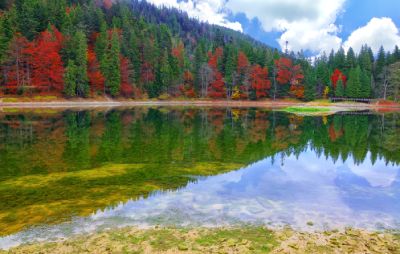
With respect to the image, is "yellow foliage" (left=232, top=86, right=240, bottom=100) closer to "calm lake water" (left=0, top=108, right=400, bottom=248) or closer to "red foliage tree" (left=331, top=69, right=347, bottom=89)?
"red foliage tree" (left=331, top=69, right=347, bottom=89)

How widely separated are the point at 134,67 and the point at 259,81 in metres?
40.5

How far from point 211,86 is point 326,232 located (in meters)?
106

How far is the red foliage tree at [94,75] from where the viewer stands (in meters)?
93.0

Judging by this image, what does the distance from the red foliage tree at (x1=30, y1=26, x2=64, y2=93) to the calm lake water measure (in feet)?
188

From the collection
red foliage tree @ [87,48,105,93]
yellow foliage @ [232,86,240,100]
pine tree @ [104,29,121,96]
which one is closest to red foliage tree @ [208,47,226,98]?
yellow foliage @ [232,86,240,100]

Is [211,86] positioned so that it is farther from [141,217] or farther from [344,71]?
[141,217]

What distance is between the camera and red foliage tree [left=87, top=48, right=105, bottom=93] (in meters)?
93.0

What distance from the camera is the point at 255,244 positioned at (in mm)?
9672

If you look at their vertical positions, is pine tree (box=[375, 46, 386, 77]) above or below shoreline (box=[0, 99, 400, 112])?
above

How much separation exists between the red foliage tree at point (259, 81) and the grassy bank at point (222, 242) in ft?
341

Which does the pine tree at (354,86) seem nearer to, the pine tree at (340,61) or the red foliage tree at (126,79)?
the pine tree at (340,61)

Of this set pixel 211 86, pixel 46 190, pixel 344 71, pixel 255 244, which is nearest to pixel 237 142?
pixel 46 190

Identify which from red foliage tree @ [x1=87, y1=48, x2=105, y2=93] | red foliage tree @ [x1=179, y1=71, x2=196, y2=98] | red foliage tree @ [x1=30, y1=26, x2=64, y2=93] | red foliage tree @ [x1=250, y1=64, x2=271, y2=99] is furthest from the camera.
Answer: red foliage tree @ [x1=179, y1=71, x2=196, y2=98]

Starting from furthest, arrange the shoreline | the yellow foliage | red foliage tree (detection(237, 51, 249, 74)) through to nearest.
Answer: red foliage tree (detection(237, 51, 249, 74)) < the yellow foliage < the shoreline
